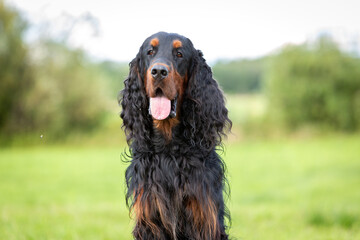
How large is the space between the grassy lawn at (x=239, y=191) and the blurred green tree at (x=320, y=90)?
184 centimetres

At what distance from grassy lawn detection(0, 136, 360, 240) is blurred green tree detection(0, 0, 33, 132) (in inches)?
76.5

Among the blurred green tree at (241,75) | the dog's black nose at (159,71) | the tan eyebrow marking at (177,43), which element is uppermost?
the blurred green tree at (241,75)

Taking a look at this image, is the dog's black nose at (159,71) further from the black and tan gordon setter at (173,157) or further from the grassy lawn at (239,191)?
the grassy lawn at (239,191)

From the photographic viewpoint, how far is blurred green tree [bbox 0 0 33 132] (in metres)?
22.0

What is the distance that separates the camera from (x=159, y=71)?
11.2ft

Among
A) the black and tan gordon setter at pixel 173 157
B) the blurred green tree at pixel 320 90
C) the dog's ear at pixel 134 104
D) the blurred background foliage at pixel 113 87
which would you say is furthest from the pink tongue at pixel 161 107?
the blurred green tree at pixel 320 90

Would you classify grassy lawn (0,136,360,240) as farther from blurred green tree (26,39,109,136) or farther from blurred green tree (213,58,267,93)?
blurred green tree (213,58,267,93)

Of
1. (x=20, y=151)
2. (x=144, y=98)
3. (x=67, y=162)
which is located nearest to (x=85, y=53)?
(x=20, y=151)

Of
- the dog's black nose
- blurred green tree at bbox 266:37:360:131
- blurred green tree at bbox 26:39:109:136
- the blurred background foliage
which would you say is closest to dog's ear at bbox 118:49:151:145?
the dog's black nose

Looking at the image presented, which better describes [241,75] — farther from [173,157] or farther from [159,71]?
[159,71]

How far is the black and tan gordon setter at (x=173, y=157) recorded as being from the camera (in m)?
3.62

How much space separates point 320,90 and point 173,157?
27.7m

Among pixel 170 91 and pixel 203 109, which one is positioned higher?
pixel 170 91

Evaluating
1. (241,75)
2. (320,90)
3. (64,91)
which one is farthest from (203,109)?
(241,75)
